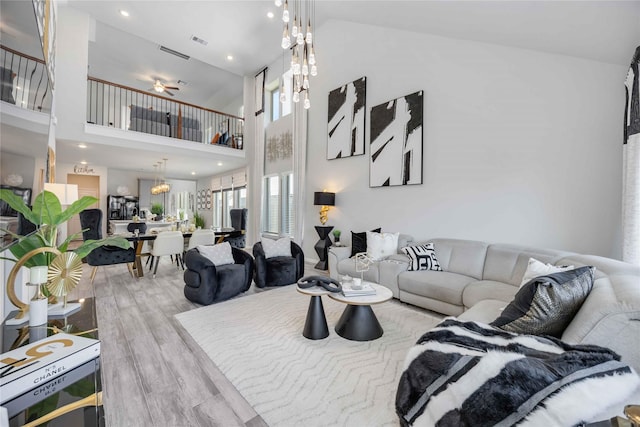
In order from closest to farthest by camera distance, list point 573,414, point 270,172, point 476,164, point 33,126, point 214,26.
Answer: point 573,414 → point 33,126 → point 476,164 → point 214,26 → point 270,172

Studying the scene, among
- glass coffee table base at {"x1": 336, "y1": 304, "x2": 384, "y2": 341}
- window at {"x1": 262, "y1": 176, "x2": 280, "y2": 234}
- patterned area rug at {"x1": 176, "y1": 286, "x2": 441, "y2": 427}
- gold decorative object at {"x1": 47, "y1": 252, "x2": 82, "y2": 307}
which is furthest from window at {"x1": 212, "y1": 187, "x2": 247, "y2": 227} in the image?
gold decorative object at {"x1": 47, "y1": 252, "x2": 82, "y2": 307}

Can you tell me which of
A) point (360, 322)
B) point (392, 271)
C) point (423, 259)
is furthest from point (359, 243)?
point (360, 322)

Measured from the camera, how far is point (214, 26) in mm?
5562

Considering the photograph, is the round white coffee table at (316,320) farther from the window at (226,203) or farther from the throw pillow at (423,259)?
the window at (226,203)

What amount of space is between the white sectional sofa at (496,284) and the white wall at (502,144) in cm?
41

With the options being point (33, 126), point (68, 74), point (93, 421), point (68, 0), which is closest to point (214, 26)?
point (68, 0)

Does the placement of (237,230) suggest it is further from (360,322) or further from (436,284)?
(436,284)

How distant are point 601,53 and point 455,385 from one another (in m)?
3.54

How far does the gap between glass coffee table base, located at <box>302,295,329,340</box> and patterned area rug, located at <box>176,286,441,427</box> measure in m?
0.06

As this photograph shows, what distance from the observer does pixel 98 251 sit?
421 cm

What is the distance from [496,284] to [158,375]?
315cm

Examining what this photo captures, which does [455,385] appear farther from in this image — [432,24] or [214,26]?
[214,26]

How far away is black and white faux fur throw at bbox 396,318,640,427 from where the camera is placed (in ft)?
2.99

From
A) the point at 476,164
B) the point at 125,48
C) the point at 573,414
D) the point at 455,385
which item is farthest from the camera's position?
the point at 125,48
